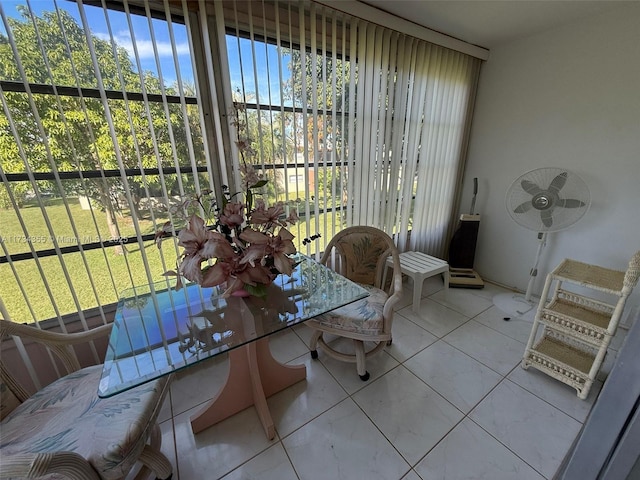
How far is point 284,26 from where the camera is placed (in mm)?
1543

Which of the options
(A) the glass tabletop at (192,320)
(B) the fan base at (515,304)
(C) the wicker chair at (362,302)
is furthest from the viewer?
(B) the fan base at (515,304)

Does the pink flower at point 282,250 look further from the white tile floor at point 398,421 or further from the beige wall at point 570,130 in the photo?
the beige wall at point 570,130

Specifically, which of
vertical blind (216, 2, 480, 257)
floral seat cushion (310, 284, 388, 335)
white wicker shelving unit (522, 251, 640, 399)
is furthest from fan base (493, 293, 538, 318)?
floral seat cushion (310, 284, 388, 335)

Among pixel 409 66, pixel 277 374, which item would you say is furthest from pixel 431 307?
pixel 409 66

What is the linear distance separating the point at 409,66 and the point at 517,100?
3.60 ft

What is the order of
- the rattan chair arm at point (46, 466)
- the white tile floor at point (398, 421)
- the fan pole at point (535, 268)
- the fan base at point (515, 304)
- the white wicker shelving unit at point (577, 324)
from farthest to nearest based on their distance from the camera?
the fan base at point (515, 304) → the fan pole at point (535, 268) → the white wicker shelving unit at point (577, 324) → the white tile floor at point (398, 421) → the rattan chair arm at point (46, 466)

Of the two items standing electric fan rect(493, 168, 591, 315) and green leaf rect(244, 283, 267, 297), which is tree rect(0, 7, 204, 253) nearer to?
green leaf rect(244, 283, 267, 297)

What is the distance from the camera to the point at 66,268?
1.28 meters

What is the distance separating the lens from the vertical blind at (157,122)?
1.11 m

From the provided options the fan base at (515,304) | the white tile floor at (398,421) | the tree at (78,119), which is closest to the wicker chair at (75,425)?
the white tile floor at (398,421)

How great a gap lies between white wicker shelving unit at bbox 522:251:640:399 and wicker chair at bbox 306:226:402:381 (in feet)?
3.00

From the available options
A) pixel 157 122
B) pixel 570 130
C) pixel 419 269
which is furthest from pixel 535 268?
pixel 157 122

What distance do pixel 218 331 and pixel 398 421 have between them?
106cm

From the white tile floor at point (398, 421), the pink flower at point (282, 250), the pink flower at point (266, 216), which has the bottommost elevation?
the white tile floor at point (398, 421)
